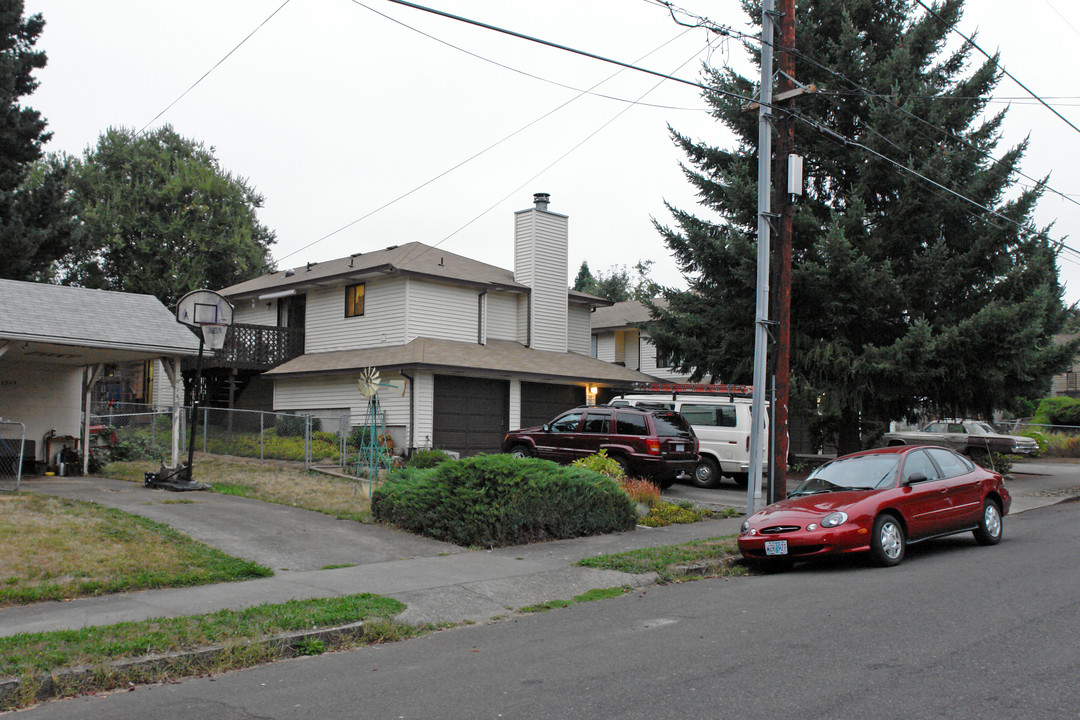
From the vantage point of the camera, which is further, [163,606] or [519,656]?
[163,606]

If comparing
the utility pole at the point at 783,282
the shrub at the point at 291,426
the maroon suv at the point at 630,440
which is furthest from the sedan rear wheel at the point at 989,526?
the shrub at the point at 291,426

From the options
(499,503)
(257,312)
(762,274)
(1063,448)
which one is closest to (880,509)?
(762,274)

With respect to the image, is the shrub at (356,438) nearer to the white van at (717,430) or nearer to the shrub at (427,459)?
the shrub at (427,459)

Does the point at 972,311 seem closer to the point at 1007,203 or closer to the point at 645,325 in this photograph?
the point at 1007,203

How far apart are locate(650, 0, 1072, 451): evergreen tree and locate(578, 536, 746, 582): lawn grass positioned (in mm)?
11162

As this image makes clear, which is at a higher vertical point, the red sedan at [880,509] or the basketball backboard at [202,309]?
the basketball backboard at [202,309]

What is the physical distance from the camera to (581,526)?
511 inches

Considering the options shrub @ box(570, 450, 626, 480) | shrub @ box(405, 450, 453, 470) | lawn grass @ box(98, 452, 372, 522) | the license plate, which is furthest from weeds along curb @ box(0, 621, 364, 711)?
shrub @ box(405, 450, 453, 470)

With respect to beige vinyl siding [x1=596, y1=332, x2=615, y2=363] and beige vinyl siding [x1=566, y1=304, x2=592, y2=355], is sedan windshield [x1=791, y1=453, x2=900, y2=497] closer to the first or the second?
beige vinyl siding [x1=566, y1=304, x2=592, y2=355]

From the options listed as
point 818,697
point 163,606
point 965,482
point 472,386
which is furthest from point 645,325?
point 818,697

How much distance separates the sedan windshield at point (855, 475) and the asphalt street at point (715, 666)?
216 cm

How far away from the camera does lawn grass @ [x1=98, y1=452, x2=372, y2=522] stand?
15.0m

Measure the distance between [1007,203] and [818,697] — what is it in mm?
20580

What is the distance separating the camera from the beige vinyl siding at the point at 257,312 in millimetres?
30750
